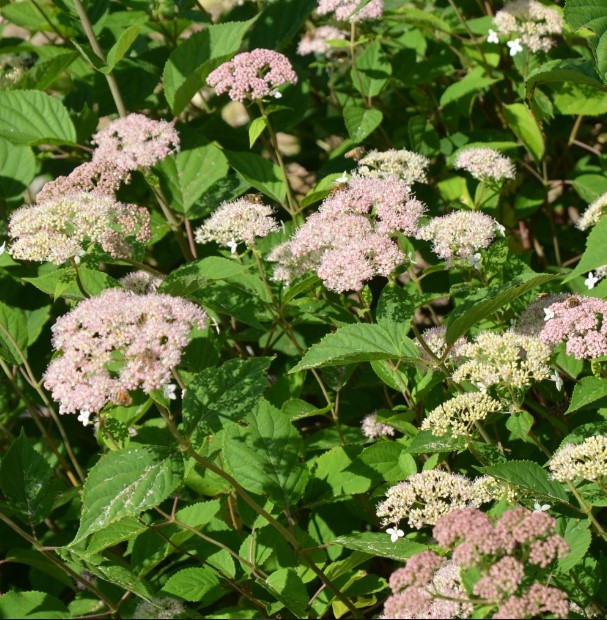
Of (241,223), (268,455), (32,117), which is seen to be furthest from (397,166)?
(32,117)

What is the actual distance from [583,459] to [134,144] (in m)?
1.79

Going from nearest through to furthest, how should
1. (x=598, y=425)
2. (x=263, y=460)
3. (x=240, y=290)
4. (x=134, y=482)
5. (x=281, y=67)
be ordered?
(x=134, y=482) → (x=598, y=425) → (x=263, y=460) → (x=240, y=290) → (x=281, y=67)

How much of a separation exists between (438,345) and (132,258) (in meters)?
1.02

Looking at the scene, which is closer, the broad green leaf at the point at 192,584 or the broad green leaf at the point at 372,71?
the broad green leaf at the point at 192,584

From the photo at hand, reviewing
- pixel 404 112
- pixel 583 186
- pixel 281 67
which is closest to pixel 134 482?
pixel 281 67

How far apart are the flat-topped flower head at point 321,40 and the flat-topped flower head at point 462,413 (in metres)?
2.08

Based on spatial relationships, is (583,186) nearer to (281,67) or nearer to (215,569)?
(281,67)

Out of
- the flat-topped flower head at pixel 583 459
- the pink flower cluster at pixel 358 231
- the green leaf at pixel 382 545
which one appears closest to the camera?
the flat-topped flower head at pixel 583 459

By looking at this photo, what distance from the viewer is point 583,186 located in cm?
359

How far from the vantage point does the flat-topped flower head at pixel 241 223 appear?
2875 mm

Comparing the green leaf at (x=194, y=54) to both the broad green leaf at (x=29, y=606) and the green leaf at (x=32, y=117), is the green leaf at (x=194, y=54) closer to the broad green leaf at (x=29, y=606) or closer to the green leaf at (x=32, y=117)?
the green leaf at (x=32, y=117)

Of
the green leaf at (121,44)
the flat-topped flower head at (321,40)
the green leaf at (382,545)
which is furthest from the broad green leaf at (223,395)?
the flat-topped flower head at (321,40)

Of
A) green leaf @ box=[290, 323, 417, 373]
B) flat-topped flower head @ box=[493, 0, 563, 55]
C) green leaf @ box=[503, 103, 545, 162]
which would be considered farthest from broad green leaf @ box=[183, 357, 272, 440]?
flat-topped flower head @ box=[493, 0, 563, 55]

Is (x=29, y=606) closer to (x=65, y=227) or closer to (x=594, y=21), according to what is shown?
(x=65, y=227)
